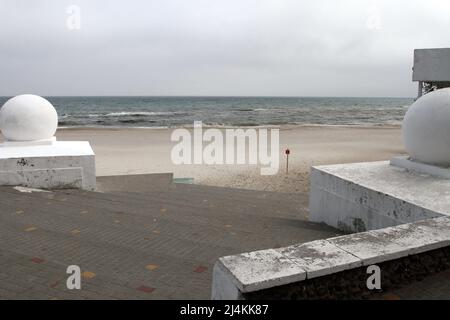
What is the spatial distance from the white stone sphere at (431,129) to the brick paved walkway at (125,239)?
2.10 metres

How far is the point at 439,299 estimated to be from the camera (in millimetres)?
3076

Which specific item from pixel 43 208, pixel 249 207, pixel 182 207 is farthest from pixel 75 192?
pixel 249 207

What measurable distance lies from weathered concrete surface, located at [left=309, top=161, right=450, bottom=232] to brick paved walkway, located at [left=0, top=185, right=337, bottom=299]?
417 mm

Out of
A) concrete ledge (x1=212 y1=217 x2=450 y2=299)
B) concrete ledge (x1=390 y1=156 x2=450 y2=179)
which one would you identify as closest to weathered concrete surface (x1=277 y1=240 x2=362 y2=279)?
concrete ledge (x1=212 y1=217 x2=450 y2=299)

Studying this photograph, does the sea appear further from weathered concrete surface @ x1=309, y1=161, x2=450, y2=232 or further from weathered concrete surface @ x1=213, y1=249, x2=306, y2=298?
weathered concrete surface @ x1=213, y1=249, x2=306, y2=298

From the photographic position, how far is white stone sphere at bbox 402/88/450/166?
20.2 ft

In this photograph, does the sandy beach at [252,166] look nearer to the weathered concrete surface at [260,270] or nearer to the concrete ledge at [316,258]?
the concrete ledge at [316,258]

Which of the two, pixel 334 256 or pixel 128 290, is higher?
pixel 334 256

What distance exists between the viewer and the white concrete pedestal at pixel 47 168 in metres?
8.30
